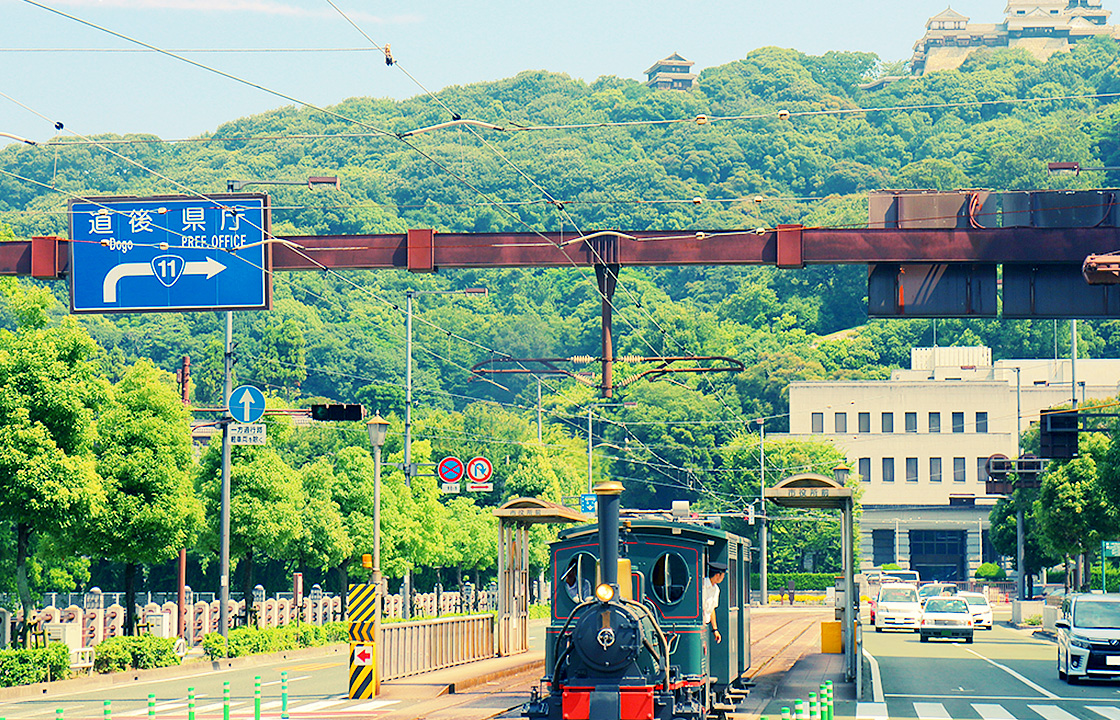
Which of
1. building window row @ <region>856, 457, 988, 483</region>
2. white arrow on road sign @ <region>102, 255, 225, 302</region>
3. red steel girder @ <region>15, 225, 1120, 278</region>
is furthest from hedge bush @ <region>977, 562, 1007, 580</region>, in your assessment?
white arrow on road sign @ <region>102, 255, 225, 302</region>

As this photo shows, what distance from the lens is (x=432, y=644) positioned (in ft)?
89.4

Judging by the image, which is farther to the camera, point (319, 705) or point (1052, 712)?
point (319, 705)

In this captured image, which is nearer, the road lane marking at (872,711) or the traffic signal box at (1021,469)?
the road lane marking at (872,711)

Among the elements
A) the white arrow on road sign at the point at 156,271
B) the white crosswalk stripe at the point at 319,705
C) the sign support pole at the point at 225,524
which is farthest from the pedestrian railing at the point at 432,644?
the white arrow on road sign at the point at 156,271

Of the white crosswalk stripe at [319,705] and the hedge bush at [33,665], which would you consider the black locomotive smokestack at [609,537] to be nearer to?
the white crosswalk stripe at [319,705]

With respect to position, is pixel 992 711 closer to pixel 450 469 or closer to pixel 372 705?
pixel 372 705

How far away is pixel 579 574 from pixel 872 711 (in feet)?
17.7

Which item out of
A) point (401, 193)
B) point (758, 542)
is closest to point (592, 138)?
point (401, 193)

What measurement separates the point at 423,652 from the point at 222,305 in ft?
25.6

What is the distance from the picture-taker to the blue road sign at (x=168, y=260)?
81.2 ft

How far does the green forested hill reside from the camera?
98.5m

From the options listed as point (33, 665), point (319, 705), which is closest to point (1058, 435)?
point (319, 705)

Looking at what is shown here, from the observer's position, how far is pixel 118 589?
63.7 meters

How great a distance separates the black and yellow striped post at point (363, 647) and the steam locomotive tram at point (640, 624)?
4539 millimetres
